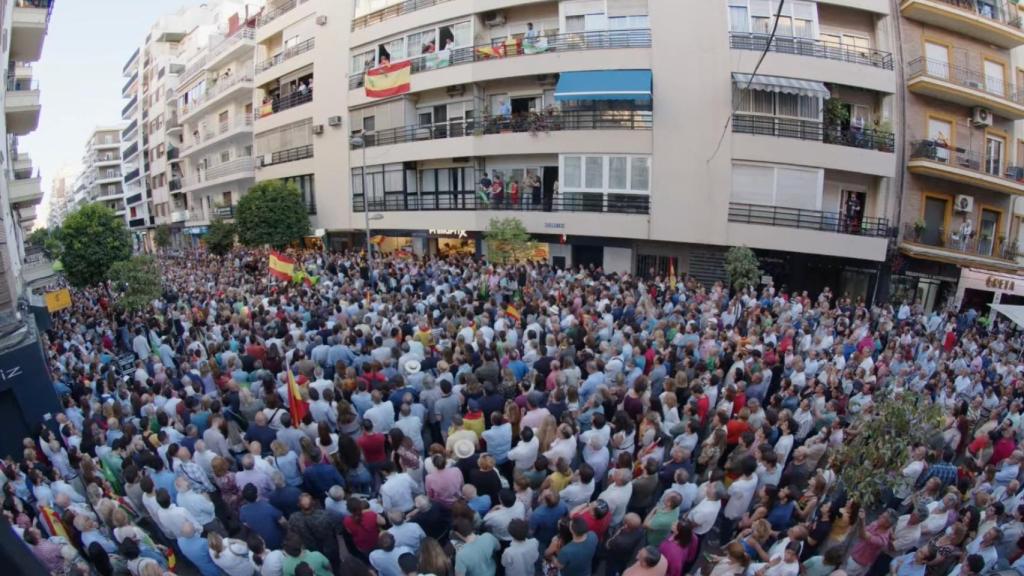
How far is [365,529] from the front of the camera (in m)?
5.17

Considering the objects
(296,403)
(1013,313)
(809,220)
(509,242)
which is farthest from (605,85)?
(296,403)

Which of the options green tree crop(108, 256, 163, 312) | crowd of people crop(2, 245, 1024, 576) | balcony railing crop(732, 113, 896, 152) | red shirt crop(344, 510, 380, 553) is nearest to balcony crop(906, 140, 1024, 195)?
Result: balcony railing crop(732, 113, 896, 152)

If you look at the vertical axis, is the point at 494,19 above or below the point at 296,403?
above

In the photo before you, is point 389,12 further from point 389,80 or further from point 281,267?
point 281,267

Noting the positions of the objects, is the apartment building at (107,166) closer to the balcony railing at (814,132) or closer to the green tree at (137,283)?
the green tree at (137,283)

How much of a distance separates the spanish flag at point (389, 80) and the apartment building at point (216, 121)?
1303 cm

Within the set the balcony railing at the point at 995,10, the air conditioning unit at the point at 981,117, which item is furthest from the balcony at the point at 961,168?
the balcony railing at the point at 995,10

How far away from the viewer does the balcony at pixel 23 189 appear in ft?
68.7

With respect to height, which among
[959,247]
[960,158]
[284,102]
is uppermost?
[284,102]

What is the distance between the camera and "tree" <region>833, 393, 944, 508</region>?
17.0 feet

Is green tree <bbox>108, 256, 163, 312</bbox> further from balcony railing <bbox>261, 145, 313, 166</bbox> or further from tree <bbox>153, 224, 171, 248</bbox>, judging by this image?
tree <bbox>153, 224, 171, 248</bbox>

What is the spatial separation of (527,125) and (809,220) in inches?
424

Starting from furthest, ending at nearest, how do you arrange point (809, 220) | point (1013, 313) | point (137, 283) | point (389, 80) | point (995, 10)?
1. point (389, 80)
2. point (995, 10)
3. point (809, 220)
4. point (137, 283)
5. point (1013, 313)

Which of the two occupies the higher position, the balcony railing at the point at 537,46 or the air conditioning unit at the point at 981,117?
the balcony railing at the point at 537,46
